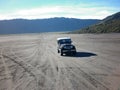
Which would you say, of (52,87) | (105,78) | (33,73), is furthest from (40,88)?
(33,73)

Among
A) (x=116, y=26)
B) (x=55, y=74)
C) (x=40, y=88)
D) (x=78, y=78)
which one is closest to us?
(x=40, y=88)

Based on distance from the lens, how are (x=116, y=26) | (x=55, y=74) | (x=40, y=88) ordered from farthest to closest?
(x=116, y=26) < (x=55, y=74) < (x=40, y=88)

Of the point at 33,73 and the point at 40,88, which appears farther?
the point at 33,73

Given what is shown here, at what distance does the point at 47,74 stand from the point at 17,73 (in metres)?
2.68

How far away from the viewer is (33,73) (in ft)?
72.4

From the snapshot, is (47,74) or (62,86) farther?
(47,74)

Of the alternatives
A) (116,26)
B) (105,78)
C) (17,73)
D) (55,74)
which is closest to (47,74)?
(55,74)

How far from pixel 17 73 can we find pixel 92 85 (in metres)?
7.98

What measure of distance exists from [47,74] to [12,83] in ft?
11.8

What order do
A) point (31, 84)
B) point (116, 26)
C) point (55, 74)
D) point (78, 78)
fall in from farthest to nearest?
point (116, 26) < point (55, 74) < point (78, 78) < point (31, 84)

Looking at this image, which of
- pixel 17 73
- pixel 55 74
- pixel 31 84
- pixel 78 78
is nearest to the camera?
pixel 31 84

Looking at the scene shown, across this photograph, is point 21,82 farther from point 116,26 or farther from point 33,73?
point 116,26

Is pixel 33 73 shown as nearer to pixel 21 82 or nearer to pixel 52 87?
pixel 21 82

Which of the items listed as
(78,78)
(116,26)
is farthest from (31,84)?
(116,26)
